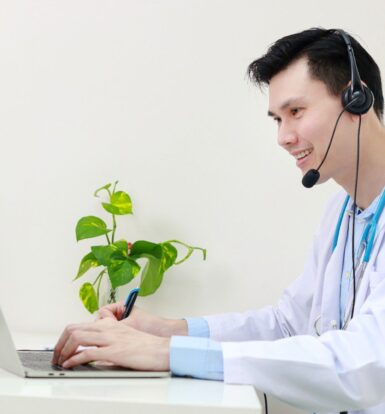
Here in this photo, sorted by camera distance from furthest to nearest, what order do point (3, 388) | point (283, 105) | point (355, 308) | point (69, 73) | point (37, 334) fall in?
1. point (69, 73)
2. point (37, 334)
3. point (283, 105)
4. point (355, 308)
5. point (3, 388)

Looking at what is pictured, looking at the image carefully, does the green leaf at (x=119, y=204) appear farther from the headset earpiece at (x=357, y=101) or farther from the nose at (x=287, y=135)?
the headset earpiece at (x=357, y=101)

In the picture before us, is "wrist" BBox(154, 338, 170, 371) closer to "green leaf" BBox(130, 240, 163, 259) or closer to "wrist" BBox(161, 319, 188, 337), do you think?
"wrist" BBox(161, 319, 188, 337)

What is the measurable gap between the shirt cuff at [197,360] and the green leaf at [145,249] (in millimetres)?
1050

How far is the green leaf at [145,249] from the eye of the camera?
2.12 m

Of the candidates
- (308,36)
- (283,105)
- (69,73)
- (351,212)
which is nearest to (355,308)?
(351,212)

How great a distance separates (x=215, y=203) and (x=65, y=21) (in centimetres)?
75

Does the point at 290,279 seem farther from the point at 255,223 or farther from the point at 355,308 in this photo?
the point at 355,308

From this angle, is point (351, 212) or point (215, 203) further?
point (215, 203)

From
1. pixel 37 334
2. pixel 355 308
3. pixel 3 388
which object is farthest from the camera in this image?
pixel 37 334

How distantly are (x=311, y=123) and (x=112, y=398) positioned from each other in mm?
853

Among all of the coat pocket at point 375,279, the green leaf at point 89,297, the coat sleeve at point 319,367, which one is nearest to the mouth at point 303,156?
the coat pocket at point 375,279

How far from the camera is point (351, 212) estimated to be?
1594 mm

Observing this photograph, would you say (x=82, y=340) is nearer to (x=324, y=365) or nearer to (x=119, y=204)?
(x=324, y=365)

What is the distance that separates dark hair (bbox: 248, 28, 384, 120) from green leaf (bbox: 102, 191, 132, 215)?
668 millimetres
